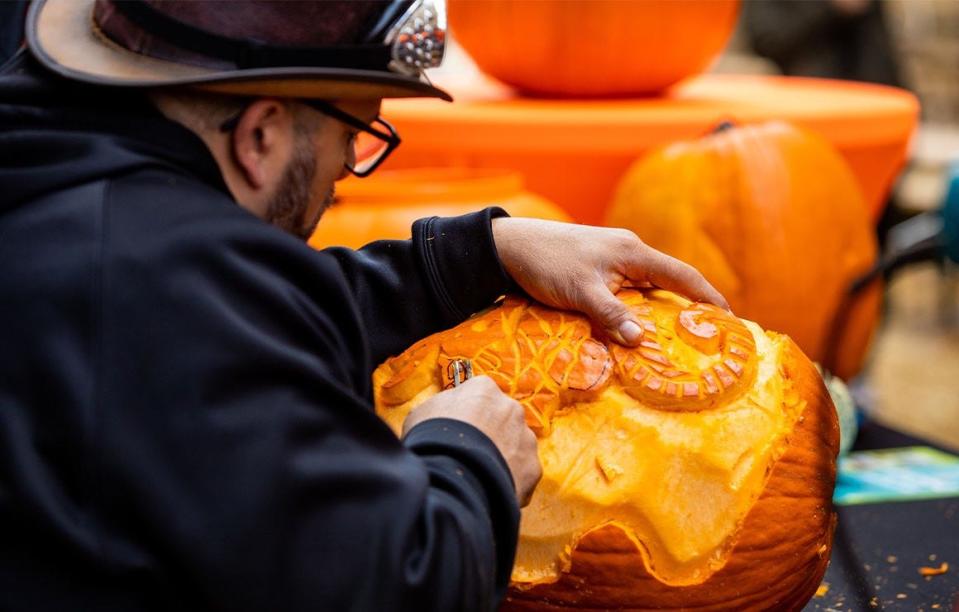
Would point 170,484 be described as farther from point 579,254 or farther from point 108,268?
point 579,254

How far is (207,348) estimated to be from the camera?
2.76 ft

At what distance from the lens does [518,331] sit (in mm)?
1216

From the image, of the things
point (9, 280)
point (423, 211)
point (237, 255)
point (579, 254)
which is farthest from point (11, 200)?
point (423, 211)

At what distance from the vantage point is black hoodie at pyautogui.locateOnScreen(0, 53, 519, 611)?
83 cm

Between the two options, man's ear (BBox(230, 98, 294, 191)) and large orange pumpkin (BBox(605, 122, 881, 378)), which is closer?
man's ear (BBox(230, 98, 294, 191))

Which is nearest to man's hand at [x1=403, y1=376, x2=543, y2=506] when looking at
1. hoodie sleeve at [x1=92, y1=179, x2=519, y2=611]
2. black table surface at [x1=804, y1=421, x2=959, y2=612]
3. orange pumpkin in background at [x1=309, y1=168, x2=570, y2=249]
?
hoodie sleeve at [x1=92, y1=179, x2=519, y2=611]

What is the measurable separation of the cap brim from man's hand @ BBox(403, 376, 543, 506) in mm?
282

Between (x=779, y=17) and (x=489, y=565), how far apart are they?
4267 mm

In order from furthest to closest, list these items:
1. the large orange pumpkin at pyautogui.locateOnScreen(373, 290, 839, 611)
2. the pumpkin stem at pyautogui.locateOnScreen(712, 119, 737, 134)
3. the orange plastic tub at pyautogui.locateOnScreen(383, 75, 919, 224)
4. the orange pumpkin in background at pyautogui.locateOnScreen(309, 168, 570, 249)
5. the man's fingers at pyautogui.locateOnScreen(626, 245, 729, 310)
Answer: the orange plastic tub at pyautogui.locateOnScreen(383, 75, 919, 224), the pumpkin stem at pyautogui.locateOnScreen(712, 119, 737, 134), the orange pumpkin in background at pyautogui.locateOnScreen(309, 168, 570, 249), the man's fingers at pyautogui.locateOnScreen(626, 245, 729, 310), the large orange pumpkin at pyautogui.locateOnScreen(373, 290, 839, 611)

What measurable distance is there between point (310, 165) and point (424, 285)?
350 millimetres

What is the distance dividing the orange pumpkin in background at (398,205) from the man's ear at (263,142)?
1.40 metres

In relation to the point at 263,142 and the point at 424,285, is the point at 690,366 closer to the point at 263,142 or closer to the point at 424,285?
the point at 424,285

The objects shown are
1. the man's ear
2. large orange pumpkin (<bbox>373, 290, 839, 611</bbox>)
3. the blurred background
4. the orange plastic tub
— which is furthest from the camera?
the blurred background

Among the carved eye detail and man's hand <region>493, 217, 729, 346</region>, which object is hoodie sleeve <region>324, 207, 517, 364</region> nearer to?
man's hand <region>493, 217, 729, 346</region>
